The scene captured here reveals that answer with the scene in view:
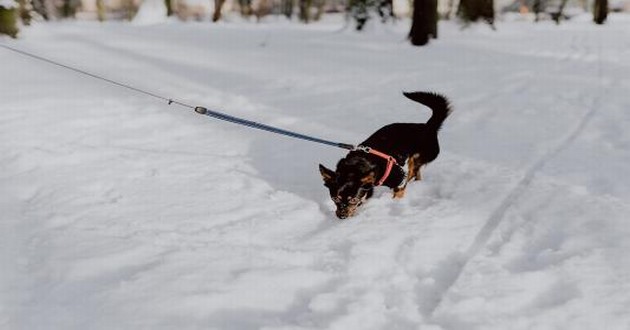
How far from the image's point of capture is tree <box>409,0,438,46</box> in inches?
476

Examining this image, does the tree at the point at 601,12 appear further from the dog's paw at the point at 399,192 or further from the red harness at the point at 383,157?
the red harness at the point at 383,157

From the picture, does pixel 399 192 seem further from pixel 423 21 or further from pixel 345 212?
pixel 423 21

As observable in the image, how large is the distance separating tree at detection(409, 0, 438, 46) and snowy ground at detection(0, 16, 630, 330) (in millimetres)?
4157

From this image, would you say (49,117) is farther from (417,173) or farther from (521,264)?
(521,264)

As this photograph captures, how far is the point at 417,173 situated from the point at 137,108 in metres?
3.69

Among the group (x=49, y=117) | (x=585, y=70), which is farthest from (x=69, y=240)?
(x=585, y=70)

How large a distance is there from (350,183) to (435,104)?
137 cm

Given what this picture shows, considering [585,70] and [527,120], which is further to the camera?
[585,70]

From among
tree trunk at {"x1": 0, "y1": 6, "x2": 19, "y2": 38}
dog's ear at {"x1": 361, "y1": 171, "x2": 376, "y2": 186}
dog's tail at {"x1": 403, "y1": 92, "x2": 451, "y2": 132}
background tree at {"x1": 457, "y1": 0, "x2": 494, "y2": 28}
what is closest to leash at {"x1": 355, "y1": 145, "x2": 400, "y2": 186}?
dog's ear at {"x1": 361, "y1": 171, "x2": 376, "y2": 186}

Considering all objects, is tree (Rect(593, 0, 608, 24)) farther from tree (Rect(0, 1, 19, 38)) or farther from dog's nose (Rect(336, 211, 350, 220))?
dog's nose (Rect(336, 211, 350, 220))

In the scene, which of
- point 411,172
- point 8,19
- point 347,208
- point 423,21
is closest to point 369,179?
point 347,208

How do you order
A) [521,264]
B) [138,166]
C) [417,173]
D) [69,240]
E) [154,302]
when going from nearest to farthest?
[154,302] < [521,264] < [69,240] < [417,173] < [138,166]

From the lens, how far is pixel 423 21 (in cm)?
1227

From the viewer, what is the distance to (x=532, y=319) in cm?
259
